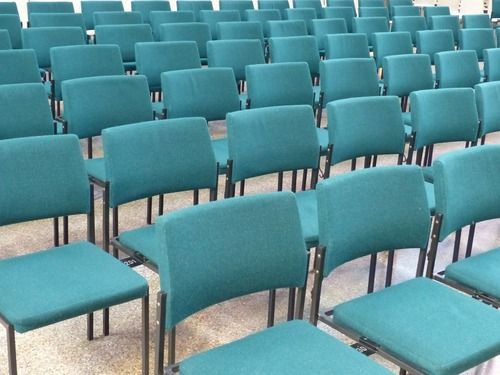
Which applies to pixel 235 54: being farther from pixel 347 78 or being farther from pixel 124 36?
pixel 124 36

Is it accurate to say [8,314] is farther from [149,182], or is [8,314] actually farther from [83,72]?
[83,72]

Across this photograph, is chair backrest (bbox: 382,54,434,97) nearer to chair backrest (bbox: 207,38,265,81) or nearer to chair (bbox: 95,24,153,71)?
chair backrest (bbox: 207,38,265,81)

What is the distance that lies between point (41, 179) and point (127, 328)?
70 cm

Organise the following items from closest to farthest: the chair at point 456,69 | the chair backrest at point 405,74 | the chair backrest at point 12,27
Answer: the chair backrest at point 405,74
the chair at point 456,69
the chair backrest at point 12,27

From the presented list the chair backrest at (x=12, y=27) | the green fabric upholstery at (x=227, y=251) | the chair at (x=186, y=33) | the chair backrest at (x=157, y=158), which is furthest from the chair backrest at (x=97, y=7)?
the green fabric upholstery at (x=227, y=251)

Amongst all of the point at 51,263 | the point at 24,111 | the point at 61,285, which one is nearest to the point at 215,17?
the point at 24,111

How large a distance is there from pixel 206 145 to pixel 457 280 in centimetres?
112

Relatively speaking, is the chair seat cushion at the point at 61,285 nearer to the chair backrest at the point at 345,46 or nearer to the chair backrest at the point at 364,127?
the chair backrest at the point at 364,127

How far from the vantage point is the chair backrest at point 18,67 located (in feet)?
12.7

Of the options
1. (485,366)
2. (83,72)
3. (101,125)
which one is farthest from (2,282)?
(83,72)

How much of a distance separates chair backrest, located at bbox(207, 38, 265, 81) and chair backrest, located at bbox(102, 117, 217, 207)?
2.09 m

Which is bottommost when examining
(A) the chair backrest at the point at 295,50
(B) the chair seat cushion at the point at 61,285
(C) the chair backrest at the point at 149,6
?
(B) the chair seat cushion at the point at 61,285

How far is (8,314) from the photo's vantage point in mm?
1904

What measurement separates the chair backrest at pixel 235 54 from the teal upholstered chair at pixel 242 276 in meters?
2.89
